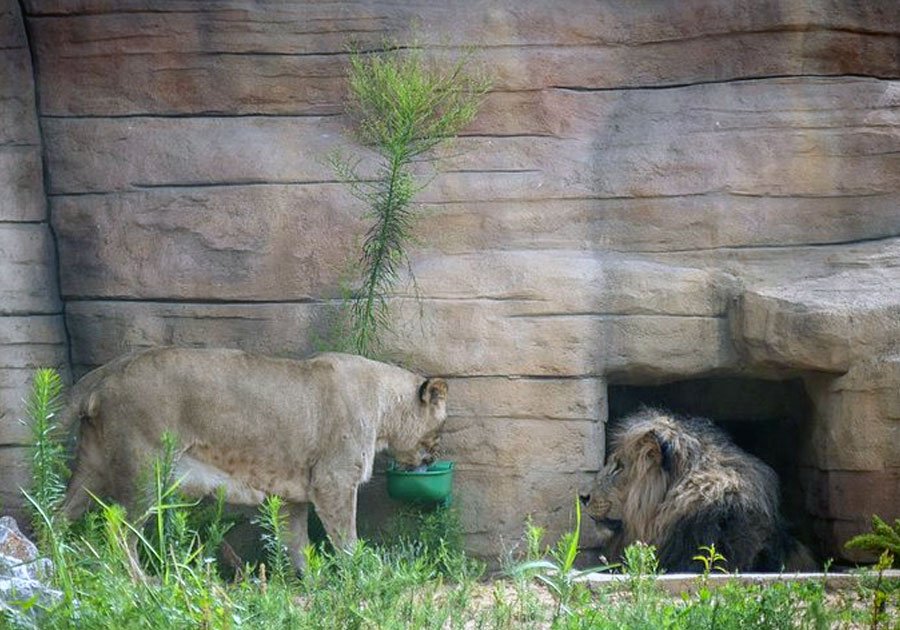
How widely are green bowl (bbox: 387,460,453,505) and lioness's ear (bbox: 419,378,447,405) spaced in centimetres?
43

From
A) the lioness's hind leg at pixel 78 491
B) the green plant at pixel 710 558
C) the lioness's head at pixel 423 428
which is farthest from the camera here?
the lioness's head at pixel 423 428

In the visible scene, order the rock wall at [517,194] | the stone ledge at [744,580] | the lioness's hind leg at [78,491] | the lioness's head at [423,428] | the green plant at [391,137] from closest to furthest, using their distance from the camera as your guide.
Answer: the stone ledge at [744,580] < the lioness's hind leg at [78,491] < the green plant at [391,137] < the lioness's head at [423,428] < the rock wall at [517,194]

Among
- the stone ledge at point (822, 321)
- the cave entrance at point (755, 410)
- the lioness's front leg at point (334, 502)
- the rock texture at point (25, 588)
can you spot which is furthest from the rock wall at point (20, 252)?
the stone ledge at point (822, 321)

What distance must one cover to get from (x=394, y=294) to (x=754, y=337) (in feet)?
7.61

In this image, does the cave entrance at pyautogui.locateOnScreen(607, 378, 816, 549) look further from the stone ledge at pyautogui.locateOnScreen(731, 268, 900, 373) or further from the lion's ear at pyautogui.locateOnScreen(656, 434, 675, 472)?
the lion's ear at pyautogui.locateOnScreen(656, 434, 675, 472)

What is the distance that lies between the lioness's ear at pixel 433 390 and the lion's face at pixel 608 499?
44.6 inches

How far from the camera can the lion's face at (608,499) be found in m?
8.45

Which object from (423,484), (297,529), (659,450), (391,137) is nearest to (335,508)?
(297,529)

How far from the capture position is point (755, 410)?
32.8 ft

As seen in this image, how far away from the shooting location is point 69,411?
7789 millimetres

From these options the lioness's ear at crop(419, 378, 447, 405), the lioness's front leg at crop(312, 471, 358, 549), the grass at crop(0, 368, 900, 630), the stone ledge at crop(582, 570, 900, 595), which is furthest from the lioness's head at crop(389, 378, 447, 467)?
the grass at crop(0, 368, 900, 630)

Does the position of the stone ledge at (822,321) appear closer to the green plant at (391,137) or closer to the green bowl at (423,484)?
the green bowl at (423,484)

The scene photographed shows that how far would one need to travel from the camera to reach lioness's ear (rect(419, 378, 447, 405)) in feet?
Answer: 27.9

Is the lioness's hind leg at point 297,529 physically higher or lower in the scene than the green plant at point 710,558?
lower
